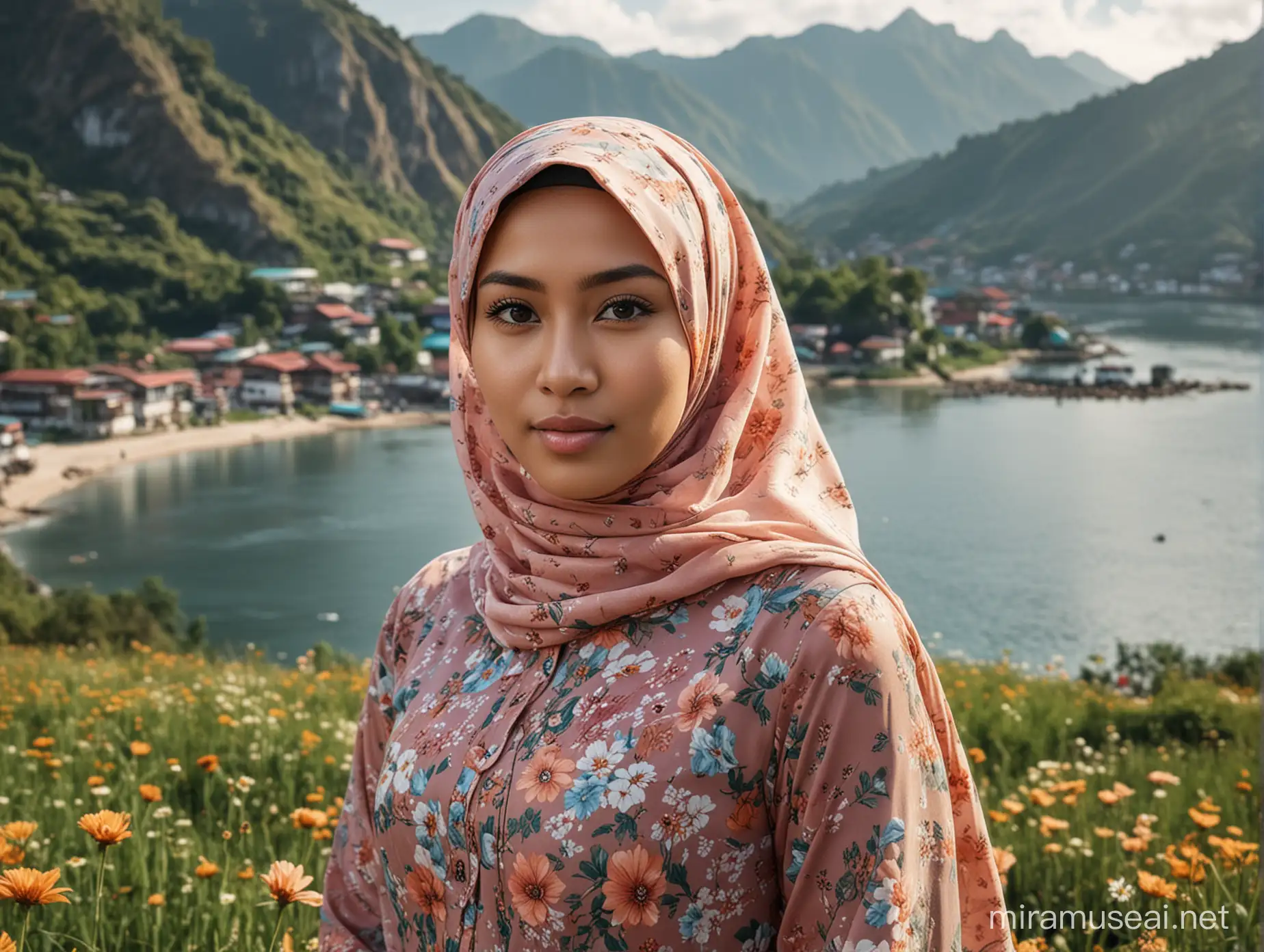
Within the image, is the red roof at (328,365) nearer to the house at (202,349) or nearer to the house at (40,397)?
the house at (202,349)

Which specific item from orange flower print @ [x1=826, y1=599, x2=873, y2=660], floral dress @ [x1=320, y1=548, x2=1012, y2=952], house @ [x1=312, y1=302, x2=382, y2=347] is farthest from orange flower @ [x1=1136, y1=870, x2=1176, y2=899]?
house @ [x1=312, y1=302, x2=382, y2=347]

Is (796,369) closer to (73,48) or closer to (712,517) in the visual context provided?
(712,517)

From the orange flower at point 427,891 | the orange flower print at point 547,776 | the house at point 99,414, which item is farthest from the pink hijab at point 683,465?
the house at point 99,414

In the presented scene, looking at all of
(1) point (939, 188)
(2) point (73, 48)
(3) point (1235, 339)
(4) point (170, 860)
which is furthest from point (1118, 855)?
(1) point (939, 188)

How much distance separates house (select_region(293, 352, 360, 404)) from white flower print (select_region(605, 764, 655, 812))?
123 ft

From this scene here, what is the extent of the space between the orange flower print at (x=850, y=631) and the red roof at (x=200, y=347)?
40534 millimetres

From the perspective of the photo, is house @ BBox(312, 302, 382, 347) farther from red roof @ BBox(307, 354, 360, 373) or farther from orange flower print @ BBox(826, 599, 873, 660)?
orange flower print @ BBox(826, 599, 873, 660)

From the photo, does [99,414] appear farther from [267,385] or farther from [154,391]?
[267,385]

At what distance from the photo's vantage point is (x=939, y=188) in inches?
3386

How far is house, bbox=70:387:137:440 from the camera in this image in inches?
1303

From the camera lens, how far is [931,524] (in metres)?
24.1

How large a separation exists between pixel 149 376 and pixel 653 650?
36464mm

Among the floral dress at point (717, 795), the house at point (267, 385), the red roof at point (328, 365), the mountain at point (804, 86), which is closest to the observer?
the floral dress at point (717, 795)

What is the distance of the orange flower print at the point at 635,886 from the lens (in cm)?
95
